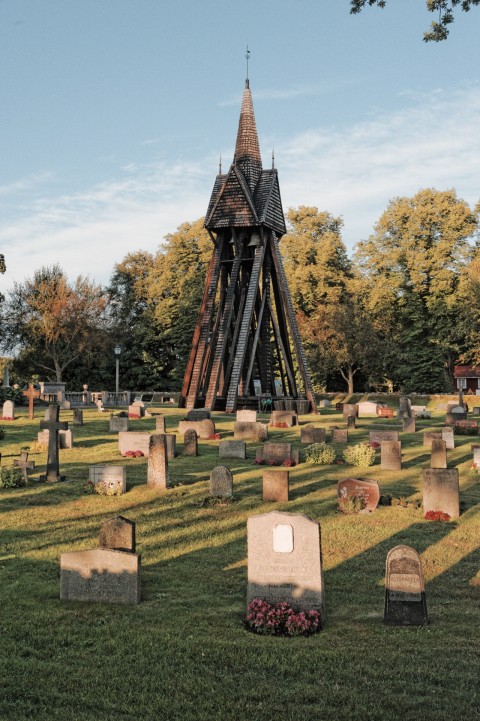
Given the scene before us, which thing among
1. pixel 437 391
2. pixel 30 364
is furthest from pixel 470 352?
pixel 30 364

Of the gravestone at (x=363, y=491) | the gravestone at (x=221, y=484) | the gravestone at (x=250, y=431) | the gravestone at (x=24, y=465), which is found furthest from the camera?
the gravestone at (x=250, y=431)

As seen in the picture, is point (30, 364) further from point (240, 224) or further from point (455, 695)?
point (455, 695)

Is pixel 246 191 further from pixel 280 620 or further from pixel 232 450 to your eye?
pixel 280 620

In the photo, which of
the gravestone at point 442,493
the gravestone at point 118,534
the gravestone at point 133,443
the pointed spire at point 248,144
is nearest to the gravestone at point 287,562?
the gravestone at point 118,534

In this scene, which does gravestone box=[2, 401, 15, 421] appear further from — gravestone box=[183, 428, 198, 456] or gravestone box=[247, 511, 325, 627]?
gravestone box=[247, 511, 325, 627]

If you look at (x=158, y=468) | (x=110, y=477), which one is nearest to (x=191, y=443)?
(x=158, y=468)

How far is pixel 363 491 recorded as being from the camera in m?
13.8

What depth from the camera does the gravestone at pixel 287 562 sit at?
781 cm

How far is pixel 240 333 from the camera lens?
3819cm

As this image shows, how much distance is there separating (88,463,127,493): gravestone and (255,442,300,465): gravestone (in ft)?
18.0

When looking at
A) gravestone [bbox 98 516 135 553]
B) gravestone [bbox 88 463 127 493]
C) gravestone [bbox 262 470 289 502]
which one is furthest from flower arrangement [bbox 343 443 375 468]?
gravestone [bbox 98 516 135 553]

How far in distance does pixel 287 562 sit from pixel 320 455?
12.3m

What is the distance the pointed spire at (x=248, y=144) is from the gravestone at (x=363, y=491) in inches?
1205

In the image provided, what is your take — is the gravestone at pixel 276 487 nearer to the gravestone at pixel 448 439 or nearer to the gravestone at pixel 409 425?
the gravestone at pixel 448 439
